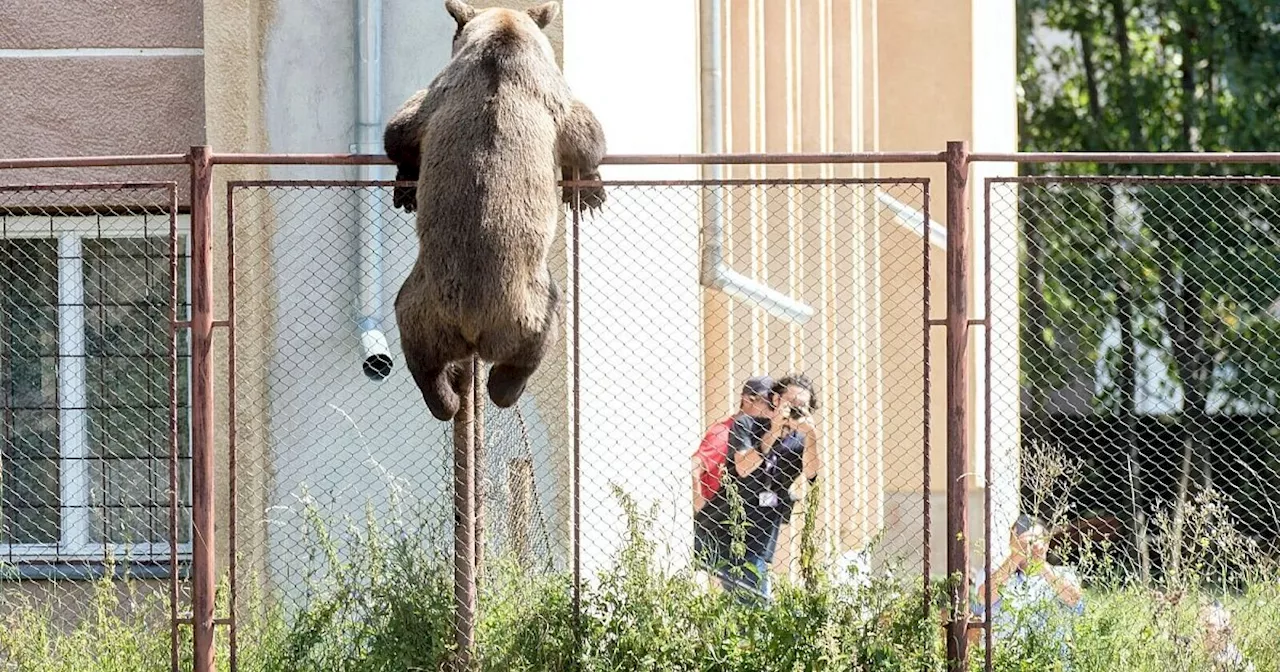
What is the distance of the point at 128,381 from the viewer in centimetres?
855

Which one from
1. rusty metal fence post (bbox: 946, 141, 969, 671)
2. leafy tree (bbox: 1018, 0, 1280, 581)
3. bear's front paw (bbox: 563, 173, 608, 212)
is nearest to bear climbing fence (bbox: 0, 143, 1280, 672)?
rusty metal fence post (bbox: 946, 141, 969, 671)

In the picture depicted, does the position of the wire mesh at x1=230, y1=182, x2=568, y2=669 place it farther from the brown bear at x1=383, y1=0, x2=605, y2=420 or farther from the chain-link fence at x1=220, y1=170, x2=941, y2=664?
the brown bear at x1=383, y1=0, x2=605, y2=420

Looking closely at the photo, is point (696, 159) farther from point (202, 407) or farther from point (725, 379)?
point (725, 379)

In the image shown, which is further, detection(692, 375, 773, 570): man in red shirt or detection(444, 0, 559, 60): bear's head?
detection(692, 375, 773, 570): man in red shirt

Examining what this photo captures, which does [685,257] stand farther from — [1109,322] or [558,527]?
[1109,322]

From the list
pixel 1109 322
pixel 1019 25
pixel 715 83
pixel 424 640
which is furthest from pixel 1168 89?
pixel 424 640

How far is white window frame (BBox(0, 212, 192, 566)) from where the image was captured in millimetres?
8375

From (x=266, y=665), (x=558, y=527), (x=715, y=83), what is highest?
(x=715, y=83)

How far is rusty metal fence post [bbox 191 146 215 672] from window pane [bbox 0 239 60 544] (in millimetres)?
2072

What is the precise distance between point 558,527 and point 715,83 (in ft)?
10.8

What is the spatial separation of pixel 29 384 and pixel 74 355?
48 cm

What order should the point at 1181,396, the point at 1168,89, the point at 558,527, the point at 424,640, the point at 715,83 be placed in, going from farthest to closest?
1. the point at 1168,89
2. the point at 1181,396
3. the point at 715,83
4. the point at 558,527
5. the point at 424,640

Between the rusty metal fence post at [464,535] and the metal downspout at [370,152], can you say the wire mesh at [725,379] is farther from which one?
the metal downspout at [370,152]

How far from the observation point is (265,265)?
310 inches
